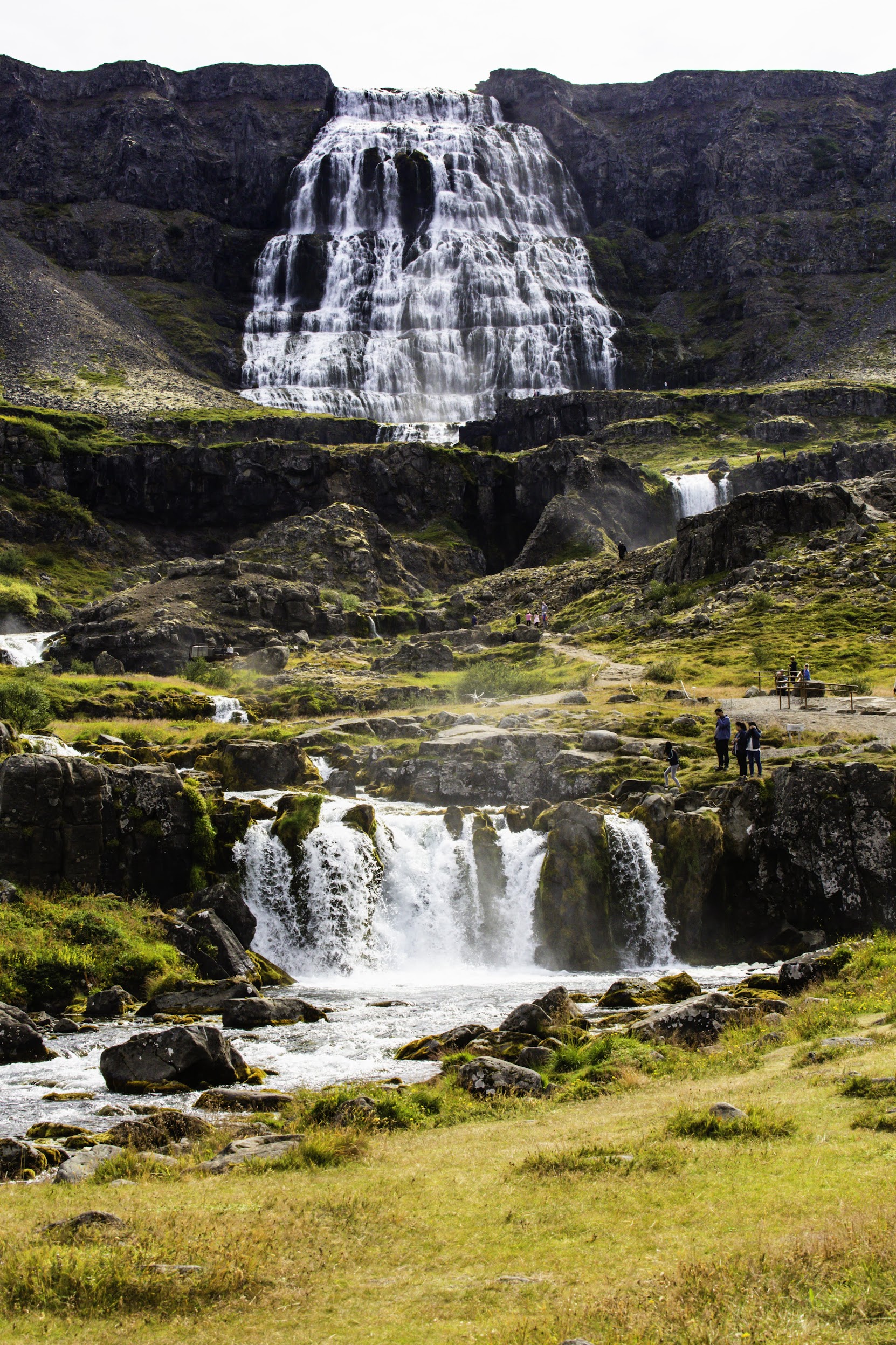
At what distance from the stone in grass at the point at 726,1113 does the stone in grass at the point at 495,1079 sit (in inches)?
177

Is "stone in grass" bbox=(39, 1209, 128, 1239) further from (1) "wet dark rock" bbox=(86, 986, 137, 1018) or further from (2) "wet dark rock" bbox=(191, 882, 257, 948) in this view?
(2) "wet dark rock" bbox=(191, 882, 257, 948)

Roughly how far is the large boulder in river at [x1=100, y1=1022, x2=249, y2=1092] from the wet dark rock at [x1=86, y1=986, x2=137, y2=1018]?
233 inches

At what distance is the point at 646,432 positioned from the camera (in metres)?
138

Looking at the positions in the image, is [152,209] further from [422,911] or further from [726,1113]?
[726,1113]

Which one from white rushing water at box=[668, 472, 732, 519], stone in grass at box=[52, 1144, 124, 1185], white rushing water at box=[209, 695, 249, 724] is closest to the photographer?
stone in grass at box=[52, 1144, 124, 1185]

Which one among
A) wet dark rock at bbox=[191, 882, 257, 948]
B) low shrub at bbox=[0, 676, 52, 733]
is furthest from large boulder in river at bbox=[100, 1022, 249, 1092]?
low shrub at bbox=[0, 676, 52, 733]

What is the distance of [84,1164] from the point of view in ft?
49.1

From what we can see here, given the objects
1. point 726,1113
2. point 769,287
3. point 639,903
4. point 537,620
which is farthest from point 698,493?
point 726,1113

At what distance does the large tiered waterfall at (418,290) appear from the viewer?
159 meters

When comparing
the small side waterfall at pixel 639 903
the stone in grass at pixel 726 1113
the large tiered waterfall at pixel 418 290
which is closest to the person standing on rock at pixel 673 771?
the small side waterfall at pixel 639 903

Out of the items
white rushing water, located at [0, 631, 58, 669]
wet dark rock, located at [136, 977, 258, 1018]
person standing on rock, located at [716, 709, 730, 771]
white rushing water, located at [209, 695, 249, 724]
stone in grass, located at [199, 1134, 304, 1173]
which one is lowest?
wet dark rock, located at [136, 977, 258, 1018]

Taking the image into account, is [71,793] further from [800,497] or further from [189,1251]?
[800,497]

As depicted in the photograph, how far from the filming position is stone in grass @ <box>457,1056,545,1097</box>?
18.0 m

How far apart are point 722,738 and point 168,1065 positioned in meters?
23.8
